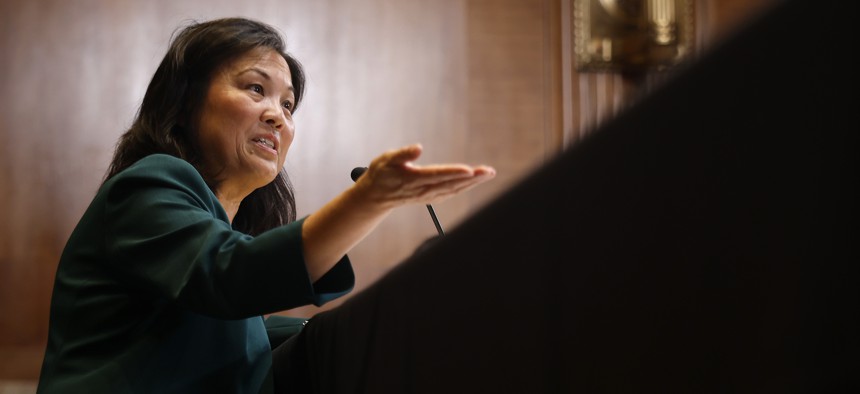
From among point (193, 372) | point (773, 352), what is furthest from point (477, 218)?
point (193, 372)

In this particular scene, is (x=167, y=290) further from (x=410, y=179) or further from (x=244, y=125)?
(x=244, y=125)

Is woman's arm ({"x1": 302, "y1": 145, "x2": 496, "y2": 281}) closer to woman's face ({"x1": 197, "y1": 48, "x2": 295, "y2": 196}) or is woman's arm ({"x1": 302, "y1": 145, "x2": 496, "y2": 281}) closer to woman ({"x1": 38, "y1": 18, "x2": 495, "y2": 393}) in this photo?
woman ({"x1": 38, "y1": 18, "x2": 495, "y2": 393})

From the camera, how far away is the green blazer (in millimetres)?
720

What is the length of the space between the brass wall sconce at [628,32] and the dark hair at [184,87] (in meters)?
1.67

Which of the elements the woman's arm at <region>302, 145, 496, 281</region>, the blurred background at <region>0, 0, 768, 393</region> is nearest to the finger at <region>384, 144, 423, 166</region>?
the woman's arm at <region>302, 145, 496, 281</region>

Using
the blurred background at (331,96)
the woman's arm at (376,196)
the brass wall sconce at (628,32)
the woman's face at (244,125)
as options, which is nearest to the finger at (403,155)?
the woman's arm at (376,196)

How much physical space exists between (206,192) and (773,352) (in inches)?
27.7

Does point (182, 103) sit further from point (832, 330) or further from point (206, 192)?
point (832, 330)

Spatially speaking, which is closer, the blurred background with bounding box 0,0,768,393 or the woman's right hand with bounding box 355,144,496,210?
the woman's right hand with bounding box 355,144,496,210

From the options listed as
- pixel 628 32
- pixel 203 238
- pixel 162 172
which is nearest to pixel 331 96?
pixel 628 32

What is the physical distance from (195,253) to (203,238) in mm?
14

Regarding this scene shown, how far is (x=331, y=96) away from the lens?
2658 mm

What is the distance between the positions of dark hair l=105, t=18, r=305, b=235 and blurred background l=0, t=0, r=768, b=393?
53.1 inches

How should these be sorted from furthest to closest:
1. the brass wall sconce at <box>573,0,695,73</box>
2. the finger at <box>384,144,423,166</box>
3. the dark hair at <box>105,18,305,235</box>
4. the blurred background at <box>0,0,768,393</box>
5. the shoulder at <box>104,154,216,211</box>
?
the brass wall sconce at <box>573,0,695,73</box> < the blurred background at <box>0,0,768,393</box> < the dark hair at <box>105,18,305,235</box> < the shoulder at <box>104,154,216,211</box> < the finger at <box>384,144,423,166</box>
